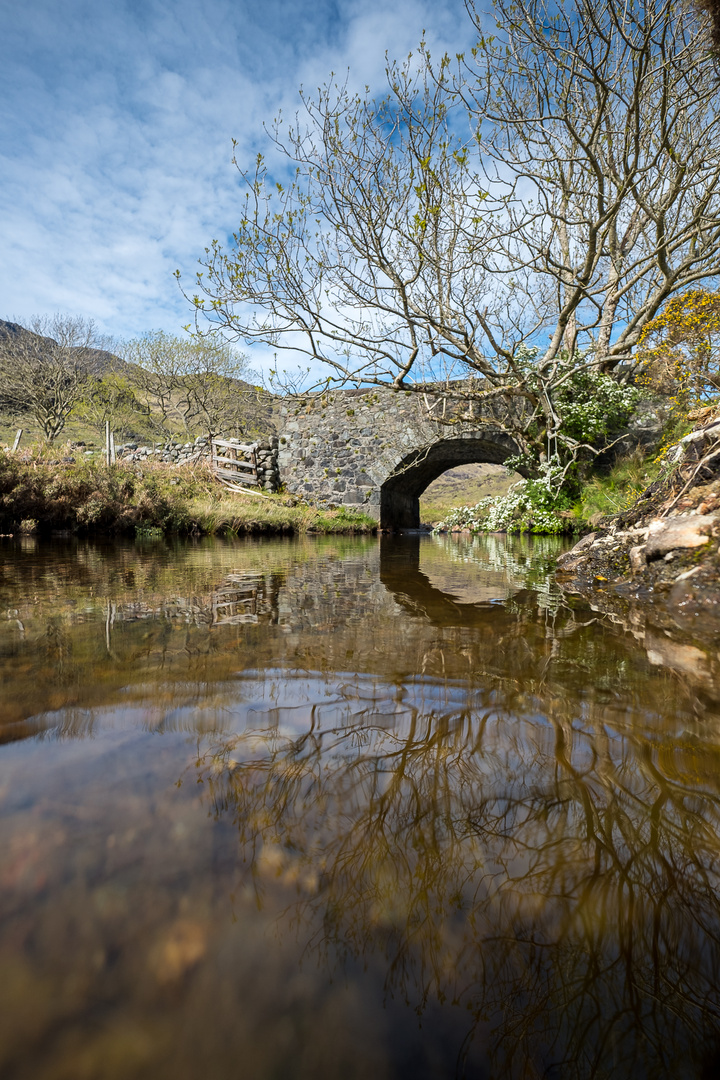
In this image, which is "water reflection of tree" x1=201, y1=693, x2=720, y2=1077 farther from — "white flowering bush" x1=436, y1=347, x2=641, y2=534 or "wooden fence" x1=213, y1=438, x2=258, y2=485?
"wooden fence" x1=213, y1=438, x2=258, y2=485

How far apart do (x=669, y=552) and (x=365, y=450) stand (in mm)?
11367

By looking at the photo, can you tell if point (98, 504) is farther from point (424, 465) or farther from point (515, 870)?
point (424, 465)

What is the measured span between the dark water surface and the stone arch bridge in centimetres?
1145

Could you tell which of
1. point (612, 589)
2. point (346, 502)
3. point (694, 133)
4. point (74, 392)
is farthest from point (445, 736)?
point (74, 392)

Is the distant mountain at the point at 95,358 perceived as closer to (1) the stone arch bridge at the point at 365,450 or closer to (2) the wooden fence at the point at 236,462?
(2) the wooden fence at the point at 236,462

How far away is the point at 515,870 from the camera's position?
72cm

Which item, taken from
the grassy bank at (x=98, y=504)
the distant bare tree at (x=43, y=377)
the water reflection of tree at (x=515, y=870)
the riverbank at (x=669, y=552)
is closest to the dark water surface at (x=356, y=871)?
the water reflection of tree at (x=515, y=870)

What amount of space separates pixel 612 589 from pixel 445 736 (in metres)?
2.82

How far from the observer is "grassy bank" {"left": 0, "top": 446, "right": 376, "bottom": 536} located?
7.41m

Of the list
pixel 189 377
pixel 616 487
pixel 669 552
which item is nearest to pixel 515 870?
pixel 669 552

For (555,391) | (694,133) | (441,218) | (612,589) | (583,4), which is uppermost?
(694,133)

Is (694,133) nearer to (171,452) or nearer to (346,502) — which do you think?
(346,502)

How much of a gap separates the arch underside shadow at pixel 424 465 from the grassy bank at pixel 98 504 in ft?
14.7

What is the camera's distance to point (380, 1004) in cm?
53
